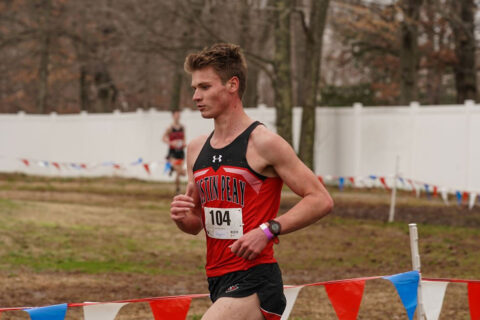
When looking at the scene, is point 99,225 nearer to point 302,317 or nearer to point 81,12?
point 302,317

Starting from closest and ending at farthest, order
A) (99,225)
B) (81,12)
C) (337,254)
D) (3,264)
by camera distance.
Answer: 1. (3,264)
2. (337,254)
3. (99,225)
4. (81,12)

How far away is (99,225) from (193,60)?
11.2 metres

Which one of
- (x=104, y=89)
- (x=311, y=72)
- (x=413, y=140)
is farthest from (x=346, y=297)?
(x=104, y=89)

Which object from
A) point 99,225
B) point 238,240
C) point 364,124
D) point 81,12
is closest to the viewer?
point 238,240

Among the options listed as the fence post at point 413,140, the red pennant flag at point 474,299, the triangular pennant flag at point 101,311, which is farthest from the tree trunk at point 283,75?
the triangular pennant flag at point 101,311

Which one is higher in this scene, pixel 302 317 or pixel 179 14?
pixel 179 14

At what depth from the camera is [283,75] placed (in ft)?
71.2

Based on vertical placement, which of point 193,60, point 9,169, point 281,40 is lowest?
point 9,169

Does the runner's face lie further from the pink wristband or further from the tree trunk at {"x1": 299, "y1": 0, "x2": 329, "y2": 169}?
the tree trunk at {"x1": 299, "y1": 0, "x2": 329, "y2": 169}

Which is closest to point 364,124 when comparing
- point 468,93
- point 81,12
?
point 468,93

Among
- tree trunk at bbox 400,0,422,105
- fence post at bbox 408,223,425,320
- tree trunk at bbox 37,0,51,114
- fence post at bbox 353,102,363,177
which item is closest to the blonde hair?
fence post at bbox 408,223,425,320

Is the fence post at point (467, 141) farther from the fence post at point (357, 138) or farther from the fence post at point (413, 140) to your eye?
the fence post at point (357, 138)

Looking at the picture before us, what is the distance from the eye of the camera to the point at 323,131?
1031 inches

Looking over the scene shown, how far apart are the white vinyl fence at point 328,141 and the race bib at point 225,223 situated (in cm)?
1793
